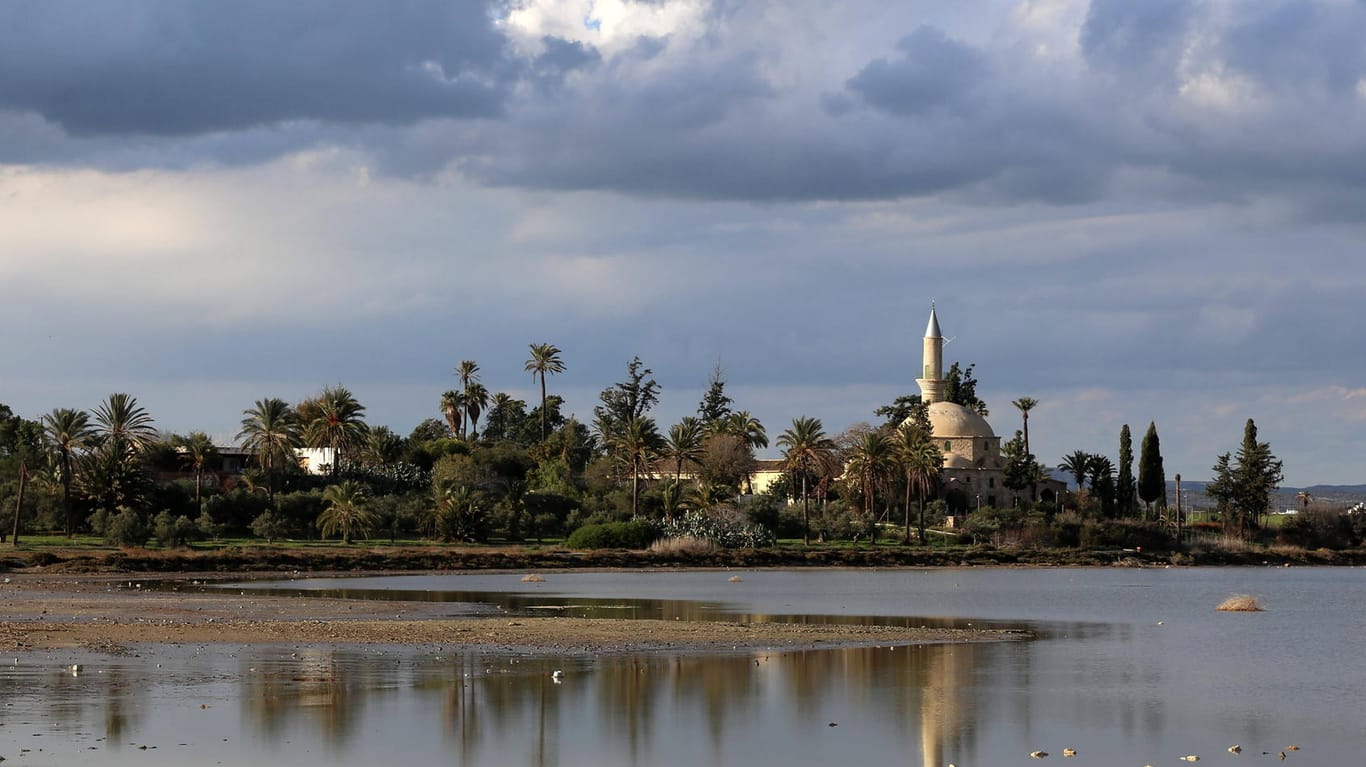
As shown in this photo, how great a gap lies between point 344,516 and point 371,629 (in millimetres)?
53029

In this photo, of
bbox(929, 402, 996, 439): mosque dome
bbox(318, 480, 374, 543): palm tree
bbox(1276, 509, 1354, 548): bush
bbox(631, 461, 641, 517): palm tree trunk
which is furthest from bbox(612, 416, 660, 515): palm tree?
bbox(1276, 509, 1354, 548): bush

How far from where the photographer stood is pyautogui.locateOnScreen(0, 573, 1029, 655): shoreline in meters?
37.9

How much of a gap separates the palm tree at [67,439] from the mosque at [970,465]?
70.1 m

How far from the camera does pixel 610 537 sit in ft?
325

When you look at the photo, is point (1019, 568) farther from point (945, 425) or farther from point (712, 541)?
point (945, 425)

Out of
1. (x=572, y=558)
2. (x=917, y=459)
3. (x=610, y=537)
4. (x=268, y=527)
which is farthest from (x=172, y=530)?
(x=917, y=459)

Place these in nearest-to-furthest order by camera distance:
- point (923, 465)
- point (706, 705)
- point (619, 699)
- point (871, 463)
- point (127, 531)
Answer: point (706, 705) < point (619, 699) < point (127, 531) < point (871, 463) < point (923, 465)

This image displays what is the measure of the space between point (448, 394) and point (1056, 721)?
448ft

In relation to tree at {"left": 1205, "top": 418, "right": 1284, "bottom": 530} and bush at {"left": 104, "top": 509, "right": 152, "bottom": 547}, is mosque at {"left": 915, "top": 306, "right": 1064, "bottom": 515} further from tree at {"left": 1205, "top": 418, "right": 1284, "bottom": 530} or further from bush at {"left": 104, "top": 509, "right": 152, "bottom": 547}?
bush at {"left": 104, "top": 509, "right": 152, "bottom": 547}

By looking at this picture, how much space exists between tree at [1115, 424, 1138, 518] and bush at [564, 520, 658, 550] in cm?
5018

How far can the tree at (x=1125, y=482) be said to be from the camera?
135 m

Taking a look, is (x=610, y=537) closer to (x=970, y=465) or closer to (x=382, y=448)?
(x=382, y=448)

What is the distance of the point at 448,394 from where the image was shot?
529 ft

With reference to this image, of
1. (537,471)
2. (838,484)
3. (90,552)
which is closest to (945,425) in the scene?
(838,484)
